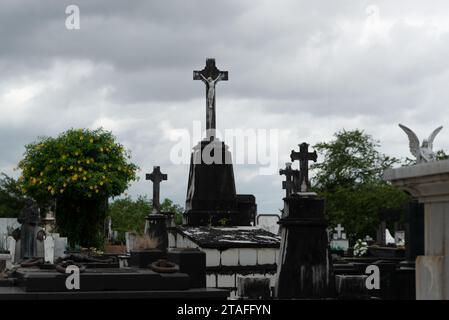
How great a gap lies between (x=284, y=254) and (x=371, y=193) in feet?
143

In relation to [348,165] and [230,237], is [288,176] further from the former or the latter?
[348,165]

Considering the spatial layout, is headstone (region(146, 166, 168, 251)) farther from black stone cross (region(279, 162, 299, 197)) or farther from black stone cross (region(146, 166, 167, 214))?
black stone cross (region(279, 162, 299, 197))

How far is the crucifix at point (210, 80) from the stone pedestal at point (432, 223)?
16040mm

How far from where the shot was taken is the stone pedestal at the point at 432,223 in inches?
173

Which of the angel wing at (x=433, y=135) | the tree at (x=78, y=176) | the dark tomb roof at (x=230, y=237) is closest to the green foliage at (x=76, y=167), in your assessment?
the tree at (x=78, y=176)

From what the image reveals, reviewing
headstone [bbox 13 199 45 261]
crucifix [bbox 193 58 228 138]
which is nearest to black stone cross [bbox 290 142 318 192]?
crucifix [bbox 193 58 228 138]

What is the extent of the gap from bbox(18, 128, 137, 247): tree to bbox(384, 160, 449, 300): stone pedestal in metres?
34.2

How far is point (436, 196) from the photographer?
4465 mm

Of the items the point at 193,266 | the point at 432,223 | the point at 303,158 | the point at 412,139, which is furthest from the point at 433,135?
the point at 303,158

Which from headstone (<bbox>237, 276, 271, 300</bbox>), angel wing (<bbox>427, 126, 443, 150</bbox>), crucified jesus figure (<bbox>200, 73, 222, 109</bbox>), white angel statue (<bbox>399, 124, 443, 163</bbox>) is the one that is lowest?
headstone (<bbox>237, 276, 271, 300</bbox>)

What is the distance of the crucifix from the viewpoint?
20656mm

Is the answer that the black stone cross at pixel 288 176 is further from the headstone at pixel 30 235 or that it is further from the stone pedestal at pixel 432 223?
the stone pedestal at pixel 432 223

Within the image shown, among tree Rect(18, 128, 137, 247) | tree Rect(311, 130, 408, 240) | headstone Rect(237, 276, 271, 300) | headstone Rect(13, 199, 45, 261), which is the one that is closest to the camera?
headstone Rect(237, 276, 271, 300)
